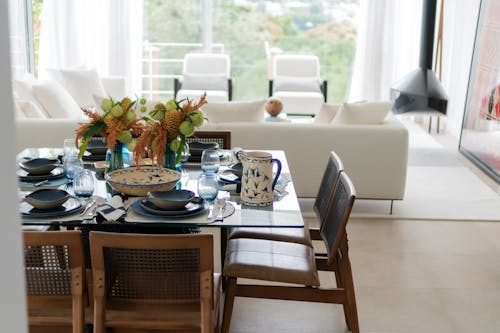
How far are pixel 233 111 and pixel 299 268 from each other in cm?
209

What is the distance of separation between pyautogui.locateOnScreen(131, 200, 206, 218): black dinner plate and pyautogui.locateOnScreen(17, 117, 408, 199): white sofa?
2.03 metres

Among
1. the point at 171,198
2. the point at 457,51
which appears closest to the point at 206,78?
the point at 457,51

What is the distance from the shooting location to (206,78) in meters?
8.05

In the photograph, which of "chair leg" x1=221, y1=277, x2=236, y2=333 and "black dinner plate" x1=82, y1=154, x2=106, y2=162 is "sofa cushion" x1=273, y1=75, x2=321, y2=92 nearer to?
"black dinner plate" x1=82, y1=154, x2=106, y2=162

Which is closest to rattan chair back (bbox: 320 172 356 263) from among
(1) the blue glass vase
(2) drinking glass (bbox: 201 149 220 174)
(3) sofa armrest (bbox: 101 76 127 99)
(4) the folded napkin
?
(2) drinking glass (bbox: 201 149 220 174)

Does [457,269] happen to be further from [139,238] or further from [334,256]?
[139,238]

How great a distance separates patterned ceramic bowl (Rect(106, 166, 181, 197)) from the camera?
2703mm

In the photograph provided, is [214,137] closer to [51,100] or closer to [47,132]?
[47,132]

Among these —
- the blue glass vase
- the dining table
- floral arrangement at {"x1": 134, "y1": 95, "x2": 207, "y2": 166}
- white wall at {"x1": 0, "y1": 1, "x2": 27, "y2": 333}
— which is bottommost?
the dining table

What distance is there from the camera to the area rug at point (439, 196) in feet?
15.9

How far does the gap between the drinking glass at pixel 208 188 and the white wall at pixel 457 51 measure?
525 cm

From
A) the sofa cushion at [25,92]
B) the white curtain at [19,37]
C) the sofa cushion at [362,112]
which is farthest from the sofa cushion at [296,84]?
the sofa cushion at [25,92]

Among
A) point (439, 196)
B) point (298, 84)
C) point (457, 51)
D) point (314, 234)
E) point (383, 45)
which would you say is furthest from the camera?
point (383, 45)

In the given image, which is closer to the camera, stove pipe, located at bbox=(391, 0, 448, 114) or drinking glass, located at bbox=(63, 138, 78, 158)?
drinking glass, located at bbox=(63, 138, 78, 158)
